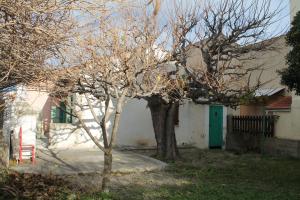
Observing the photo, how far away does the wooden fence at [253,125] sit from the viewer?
723 inches

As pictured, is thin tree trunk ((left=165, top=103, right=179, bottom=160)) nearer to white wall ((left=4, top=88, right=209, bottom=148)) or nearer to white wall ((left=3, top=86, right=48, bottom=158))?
white wall ((left=4, top=88, right=209, bottom=148))

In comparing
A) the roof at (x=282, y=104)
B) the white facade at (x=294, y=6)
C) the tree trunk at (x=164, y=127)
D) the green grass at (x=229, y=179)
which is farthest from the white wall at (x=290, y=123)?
the tree trunk at (x=164, y=127)

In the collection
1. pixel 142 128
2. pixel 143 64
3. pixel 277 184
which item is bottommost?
pixel 277 184

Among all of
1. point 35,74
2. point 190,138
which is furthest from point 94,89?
point 190,138

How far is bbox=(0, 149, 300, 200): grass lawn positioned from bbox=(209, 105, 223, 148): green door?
3.84 meters

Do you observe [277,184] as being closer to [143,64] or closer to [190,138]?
[143,64]

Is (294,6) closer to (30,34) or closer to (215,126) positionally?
(215,126)

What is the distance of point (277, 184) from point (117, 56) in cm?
541

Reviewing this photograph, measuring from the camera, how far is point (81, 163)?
13750 millimetres

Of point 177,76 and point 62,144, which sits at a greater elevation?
point 177,76

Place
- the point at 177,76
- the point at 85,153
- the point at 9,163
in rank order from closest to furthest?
the point at 9,163
the point at 177,76
the point at 85,153

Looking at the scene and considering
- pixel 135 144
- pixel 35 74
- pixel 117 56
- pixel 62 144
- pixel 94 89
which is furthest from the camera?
pixel 135 144

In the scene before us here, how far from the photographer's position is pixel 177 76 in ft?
44.9

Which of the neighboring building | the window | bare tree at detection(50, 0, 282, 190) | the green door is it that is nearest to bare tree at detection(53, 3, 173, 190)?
bare tree at detection(50, 0, 282, 190)
